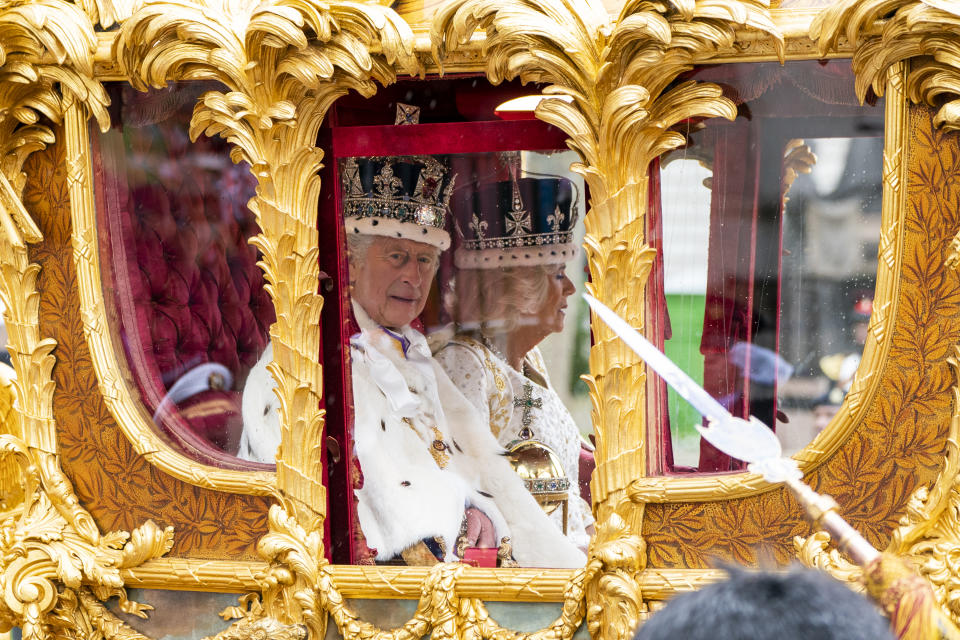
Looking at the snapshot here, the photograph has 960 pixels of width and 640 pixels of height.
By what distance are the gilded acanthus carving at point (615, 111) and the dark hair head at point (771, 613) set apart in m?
1.46

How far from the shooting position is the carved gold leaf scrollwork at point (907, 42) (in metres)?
2.18

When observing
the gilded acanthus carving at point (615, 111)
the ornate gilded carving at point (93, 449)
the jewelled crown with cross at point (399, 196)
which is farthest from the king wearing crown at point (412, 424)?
the ornate gilded carving at point (93, 449)

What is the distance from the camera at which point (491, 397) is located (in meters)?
2.60

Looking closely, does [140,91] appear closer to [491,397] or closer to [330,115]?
[330,115]

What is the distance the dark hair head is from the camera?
0.98 meters

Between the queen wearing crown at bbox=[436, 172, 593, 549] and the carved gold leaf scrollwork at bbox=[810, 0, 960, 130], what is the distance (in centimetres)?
60

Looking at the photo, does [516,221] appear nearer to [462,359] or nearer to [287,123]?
[462,359]

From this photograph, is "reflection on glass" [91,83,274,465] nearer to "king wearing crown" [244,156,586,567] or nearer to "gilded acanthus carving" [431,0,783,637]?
"king wearing crown" [244,156,586,567]

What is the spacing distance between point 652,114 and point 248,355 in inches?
40.7

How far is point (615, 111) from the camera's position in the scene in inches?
93.7

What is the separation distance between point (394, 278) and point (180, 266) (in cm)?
49

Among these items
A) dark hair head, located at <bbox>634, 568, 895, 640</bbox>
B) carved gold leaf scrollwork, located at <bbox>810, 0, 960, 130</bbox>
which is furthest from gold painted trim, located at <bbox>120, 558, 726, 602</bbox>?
dark hair head, located at <bbox>634, 568, 895, 640</bbox>

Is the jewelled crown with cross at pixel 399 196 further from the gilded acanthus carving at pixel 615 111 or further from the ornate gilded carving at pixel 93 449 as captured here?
the ornate gilded carving at pixel 93 449

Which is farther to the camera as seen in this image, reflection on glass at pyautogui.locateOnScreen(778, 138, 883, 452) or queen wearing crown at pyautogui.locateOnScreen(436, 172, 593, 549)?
queen wearing crown at pyautogui.locateOnScreen(436, 172, 593, 549)
